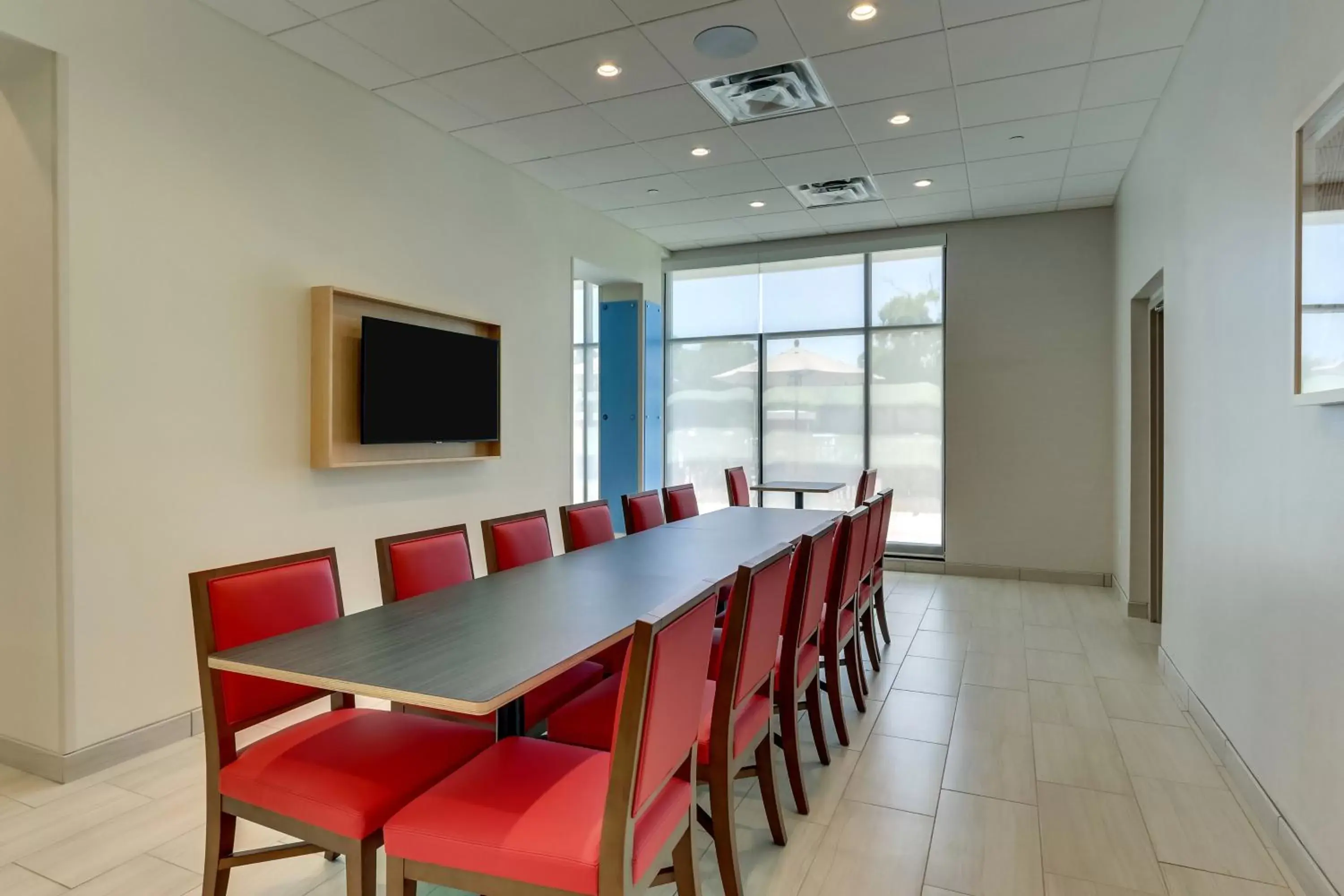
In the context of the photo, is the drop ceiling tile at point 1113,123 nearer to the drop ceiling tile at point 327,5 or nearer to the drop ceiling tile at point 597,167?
the drop ceiling tile at point 597,167

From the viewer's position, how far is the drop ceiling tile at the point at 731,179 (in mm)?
5582

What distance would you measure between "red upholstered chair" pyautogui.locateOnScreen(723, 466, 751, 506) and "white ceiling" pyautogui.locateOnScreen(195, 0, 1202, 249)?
2378 mm

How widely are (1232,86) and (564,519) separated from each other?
11.3 ft

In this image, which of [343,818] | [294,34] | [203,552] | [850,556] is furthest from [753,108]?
[343,818]

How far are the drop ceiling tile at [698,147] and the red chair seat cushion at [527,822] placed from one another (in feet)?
13.9

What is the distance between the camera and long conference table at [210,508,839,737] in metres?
1.60

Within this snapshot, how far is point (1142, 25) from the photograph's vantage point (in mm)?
3594

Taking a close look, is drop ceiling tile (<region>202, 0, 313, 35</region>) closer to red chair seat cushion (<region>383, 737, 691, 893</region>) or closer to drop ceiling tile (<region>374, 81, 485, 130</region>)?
drop ceiling tile (<region>374, 81, 485, 130</region>)

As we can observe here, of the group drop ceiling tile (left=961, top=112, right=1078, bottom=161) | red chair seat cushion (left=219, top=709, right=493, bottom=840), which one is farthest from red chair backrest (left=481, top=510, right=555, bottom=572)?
drop ceiling tile (left=961, top=112, right=1078, bottom=161)

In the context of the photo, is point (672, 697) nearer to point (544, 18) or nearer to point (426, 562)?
point (426, 562)

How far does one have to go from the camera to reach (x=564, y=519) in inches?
145

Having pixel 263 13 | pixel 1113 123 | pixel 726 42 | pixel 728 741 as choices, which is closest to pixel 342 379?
pixel 263 13

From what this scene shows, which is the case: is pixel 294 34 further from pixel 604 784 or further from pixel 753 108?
pixel 604 784

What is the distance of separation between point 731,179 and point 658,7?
2.48 meters
